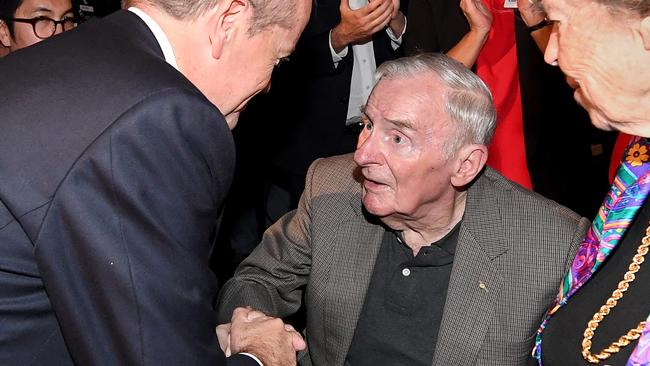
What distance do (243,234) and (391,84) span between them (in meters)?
2.43

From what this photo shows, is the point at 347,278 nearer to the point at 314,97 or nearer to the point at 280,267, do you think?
the point at 280,267

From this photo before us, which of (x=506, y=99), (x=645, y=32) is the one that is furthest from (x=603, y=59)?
(x=506, y=99)

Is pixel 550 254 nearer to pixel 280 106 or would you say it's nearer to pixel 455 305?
pixel 455 305

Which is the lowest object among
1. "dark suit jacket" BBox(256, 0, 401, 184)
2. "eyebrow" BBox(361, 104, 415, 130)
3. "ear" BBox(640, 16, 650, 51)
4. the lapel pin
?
"dark suit jacket" BBox(256, 0, 401, 184)

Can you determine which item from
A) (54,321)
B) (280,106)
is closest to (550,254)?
(54,321)

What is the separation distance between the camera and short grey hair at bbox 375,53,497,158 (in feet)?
7.01

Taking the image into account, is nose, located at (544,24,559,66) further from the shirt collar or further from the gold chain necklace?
the shirt collar

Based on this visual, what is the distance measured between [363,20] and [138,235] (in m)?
2.36

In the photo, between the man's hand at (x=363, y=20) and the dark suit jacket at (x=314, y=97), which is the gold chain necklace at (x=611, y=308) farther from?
the dark suit jacket at (x=314, y=97)

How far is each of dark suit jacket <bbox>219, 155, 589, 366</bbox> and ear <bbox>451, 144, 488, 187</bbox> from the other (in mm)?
107

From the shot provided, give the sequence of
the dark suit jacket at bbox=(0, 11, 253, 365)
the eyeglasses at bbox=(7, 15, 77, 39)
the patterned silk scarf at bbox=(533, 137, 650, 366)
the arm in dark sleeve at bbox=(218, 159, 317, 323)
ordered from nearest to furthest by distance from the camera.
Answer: the dark suit jacket at bbox=(0, 11, 253, 365) → the patterned silk scarf at bbox=(533, 137, 650, 366) → the arm in dark sleeve at bbox=(218, 159, 317, 323) → the eyeglasses at bbox=(7, 15, 77, 39)

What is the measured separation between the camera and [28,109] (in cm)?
127

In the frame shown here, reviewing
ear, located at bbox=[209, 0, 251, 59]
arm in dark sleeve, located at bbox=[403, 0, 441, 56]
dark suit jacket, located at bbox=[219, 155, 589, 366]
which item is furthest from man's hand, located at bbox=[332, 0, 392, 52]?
ear, located at bbox=[209, 0, 251, 59]

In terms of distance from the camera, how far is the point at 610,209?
1.87 m
